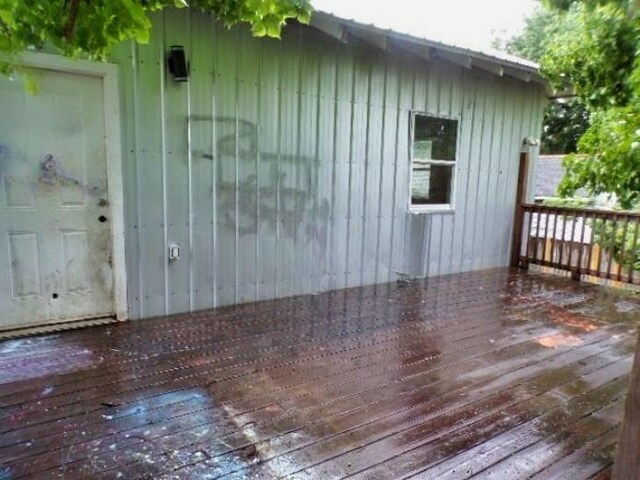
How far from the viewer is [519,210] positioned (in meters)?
6.58

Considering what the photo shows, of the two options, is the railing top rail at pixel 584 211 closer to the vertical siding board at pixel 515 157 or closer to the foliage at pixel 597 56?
the vertical siding board at pixel 515 157

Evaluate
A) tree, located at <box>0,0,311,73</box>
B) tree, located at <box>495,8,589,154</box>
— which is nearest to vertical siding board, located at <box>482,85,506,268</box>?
tree, located at <box>0,0,311,73</box>

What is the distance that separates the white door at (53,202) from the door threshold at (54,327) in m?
0.04

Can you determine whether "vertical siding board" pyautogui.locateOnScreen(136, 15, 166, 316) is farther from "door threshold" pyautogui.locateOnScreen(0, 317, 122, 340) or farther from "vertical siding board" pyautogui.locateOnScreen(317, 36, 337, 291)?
"vertical siding board" pyautogui.locateOnScreen(317, 36, 337, 291)

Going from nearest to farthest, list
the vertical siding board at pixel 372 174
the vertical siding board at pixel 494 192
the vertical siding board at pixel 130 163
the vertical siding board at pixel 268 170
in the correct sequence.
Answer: the vertical siding board at pixel 130 163
the vertical siding board at pixel 268 170
the vertical siding board at pixel 372 174
the vertical siding board at pixel 494 192

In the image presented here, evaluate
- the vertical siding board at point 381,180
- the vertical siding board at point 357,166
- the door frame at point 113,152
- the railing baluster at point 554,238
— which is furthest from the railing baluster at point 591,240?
the door frame at point 113,152

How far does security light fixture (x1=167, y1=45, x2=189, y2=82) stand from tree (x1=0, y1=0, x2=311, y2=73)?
195 cm

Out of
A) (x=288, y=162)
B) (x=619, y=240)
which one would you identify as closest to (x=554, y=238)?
(x=619, y=240)

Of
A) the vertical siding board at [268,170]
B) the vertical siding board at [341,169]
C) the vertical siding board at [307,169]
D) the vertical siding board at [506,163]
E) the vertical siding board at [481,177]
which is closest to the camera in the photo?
the vertical siding board at [268,170]

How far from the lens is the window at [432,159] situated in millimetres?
5418

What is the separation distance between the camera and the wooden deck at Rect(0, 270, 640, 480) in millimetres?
1969

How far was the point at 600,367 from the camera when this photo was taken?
3051 mm

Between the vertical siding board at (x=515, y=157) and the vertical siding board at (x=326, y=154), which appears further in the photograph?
the vertical siding board at (x=515, y=157)

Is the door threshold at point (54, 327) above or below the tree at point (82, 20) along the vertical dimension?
below
